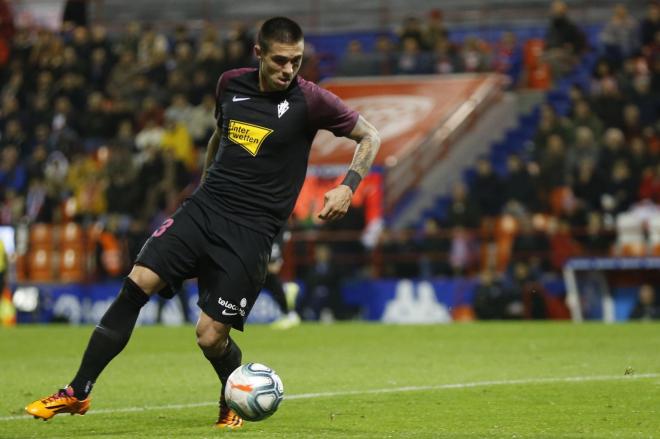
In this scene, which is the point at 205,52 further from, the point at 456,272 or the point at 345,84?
the point at 456,272

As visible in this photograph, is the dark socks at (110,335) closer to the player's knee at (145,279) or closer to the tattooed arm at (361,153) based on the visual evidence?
the player's knee at (145,279)

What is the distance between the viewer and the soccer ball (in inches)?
268

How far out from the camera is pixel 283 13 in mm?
30719

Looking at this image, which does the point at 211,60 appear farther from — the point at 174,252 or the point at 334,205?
the point at 334,205

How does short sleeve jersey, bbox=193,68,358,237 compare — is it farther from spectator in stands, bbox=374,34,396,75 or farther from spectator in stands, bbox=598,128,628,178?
spectator in stands, bbox=374,34,396,75

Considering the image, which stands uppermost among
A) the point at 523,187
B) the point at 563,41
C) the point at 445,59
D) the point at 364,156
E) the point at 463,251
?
Answer: the point at 364,156

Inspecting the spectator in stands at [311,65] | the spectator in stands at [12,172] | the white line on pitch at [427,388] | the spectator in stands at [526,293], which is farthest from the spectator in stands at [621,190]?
the spectator in stands at [12,172]

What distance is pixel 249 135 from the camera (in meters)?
7.12

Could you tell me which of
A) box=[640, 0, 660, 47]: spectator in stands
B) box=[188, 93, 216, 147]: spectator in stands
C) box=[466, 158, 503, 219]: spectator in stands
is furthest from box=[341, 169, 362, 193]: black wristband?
box=[188, 93, 216, 147]: spectator in stands

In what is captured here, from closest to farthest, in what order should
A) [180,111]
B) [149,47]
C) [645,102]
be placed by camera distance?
1. [645,102]
2. [180,111]
3. [149,47]

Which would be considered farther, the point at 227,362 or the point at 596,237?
the point at 596,237

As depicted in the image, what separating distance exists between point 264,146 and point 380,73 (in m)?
18.8

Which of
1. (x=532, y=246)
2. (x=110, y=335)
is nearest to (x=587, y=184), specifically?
(x=532, y=246)

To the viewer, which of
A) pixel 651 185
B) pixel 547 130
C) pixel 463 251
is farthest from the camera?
pixel 547 130
